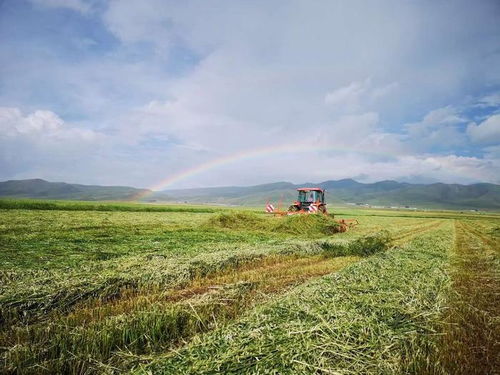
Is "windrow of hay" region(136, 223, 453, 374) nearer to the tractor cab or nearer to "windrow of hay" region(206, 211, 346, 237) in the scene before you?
"windrow of hay" region(206, 211, 346, 237)

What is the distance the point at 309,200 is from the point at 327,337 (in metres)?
20.9

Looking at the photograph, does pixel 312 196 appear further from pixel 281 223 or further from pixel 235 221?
pixel 235 221

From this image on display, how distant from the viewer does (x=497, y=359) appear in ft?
11.7

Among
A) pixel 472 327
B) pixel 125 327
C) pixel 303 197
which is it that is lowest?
pixel 472 327

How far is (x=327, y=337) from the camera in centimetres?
343

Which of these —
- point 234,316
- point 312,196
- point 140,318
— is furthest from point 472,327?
point 312,196

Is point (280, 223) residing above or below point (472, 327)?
above

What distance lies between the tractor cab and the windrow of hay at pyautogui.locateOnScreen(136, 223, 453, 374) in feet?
58.2

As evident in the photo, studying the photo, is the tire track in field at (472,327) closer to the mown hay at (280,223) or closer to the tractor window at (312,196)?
the mown hay at (280,223)

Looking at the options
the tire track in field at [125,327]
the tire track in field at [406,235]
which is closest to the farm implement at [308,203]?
the tire track in field at [406,235]

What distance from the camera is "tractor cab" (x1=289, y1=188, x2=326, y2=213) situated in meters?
23.3

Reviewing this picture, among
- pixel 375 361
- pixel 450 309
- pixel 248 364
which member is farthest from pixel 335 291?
pixel 248 364

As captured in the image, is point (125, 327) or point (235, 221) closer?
point (125, 327)

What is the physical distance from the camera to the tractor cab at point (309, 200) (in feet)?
76.5
